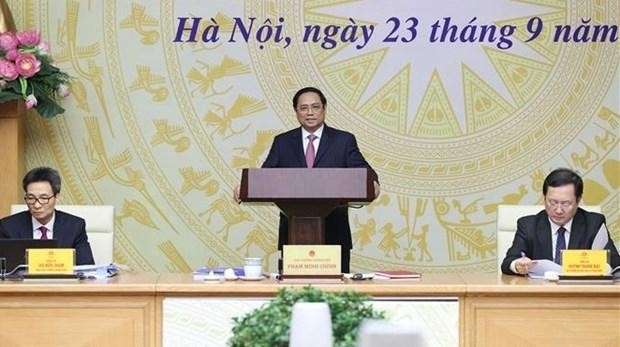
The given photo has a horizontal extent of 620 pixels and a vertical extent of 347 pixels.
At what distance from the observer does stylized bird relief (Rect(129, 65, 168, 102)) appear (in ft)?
21.4

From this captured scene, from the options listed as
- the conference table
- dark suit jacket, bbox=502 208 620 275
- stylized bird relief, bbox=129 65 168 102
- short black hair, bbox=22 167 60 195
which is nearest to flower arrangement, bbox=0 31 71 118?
stylized bird relief, bbox=129 65 168 102

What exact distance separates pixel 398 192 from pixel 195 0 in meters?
1.50

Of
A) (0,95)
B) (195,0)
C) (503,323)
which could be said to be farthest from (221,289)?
(195,0)

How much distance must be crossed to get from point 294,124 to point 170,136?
666mm

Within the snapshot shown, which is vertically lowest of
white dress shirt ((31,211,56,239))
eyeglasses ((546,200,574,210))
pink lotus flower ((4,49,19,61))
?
white dress shirt ((31,211,56,239))

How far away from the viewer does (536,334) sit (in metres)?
3.96

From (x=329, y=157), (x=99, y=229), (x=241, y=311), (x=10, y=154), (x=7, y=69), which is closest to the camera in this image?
(x=241, y=311)

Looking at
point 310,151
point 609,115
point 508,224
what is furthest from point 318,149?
point 609,115

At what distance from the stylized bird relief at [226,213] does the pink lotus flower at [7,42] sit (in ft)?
4.48

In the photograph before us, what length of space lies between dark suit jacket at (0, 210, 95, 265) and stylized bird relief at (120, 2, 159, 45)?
203 centimetres

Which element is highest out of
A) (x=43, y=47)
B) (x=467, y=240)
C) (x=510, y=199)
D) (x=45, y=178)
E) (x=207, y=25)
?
(x=207, y=25)

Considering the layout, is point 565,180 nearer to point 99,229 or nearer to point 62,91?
point 99,229

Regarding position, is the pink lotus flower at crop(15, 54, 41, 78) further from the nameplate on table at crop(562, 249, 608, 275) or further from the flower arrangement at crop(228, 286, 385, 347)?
the flower arrangement at crop(228, 286, 385, 347)

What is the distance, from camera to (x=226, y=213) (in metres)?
6.56
